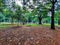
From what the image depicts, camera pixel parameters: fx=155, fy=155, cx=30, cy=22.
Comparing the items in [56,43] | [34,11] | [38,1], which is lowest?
[56,43]

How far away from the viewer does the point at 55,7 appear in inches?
731

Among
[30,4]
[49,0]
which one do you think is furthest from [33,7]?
[49,0]

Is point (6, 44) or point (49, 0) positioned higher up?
point (49, 0)

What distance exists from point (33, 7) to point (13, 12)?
52.9ft

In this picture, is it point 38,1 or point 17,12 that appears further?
point 17,12

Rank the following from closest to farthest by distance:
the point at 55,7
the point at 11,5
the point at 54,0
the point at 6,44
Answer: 1. the point at 6,44
2. the point at 54,0
3. the point at 55,7
4. the point at 11,5

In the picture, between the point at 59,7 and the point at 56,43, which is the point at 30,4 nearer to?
the point at 59,7

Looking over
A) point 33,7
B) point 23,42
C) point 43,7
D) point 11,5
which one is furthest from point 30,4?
point 11,5

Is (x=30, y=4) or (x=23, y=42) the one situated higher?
(x=30, y=4)

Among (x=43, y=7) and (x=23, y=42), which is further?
(x=43, y=7)

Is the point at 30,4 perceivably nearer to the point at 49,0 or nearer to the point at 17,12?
the point at 49,0

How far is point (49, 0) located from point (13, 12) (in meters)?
17.6

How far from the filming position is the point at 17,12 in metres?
34.6

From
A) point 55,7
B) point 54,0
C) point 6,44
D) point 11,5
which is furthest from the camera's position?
point 11,5
